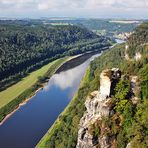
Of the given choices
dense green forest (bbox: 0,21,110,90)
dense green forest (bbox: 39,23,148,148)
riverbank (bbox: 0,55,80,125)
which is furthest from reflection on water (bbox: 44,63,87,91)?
dense green forest (bbox: 39,23,148,148)

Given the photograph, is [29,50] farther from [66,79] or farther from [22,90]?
[22,90]

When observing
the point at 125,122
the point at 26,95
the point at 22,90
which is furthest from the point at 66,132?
the point at 22,90

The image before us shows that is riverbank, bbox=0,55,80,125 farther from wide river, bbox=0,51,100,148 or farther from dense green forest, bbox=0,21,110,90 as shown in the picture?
dense green forest, bbox=0,21,110,90

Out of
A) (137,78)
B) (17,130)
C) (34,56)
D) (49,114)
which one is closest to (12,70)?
(34,56)

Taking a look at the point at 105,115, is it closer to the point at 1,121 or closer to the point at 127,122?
the point at 127,122

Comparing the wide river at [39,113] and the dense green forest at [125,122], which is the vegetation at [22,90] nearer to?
the wide river at [39,113]

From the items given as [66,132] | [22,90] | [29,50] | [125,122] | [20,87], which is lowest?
[22,90]
